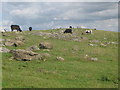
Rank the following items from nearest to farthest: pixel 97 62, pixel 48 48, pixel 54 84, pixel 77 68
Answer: pixel 54 84, pixel 77 68, pixel 97 62, pixel 48 48

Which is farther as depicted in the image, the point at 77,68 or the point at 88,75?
the point at 77,68

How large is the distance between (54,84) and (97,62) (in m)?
12.5

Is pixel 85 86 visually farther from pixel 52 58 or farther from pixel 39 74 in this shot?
pixel 52 58

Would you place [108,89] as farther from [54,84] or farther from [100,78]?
[54,84]

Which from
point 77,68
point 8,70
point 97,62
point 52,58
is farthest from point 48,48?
point 8,70

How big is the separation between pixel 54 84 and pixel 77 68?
7.13 meters

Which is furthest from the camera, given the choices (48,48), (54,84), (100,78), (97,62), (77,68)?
(48,48)

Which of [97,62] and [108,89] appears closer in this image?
[108,89]

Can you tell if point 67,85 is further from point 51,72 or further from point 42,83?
point 51,72

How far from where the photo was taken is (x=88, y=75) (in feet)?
58.5

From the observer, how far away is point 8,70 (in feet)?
60.2

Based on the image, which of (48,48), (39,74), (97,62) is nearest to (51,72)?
(39,74)

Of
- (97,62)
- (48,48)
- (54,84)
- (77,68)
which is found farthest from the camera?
(48,48)

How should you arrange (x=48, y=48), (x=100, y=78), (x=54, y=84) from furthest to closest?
(x=48, y=48)
(x=100, y=78)
(x=54, y=84)
